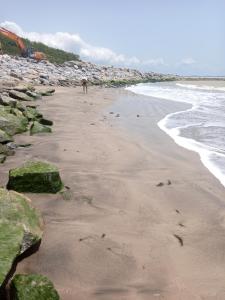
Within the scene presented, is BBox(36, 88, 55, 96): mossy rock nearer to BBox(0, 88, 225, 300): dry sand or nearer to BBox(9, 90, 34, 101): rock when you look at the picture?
BBox(9, 90, 34, 101): rock

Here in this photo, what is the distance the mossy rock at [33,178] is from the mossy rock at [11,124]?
13.9 feet

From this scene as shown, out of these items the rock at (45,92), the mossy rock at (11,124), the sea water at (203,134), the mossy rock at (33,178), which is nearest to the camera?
the mossy rock at (33,178)

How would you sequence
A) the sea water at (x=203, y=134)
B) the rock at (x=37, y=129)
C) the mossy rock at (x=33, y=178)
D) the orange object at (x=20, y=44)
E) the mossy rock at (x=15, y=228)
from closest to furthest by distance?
the mossy rock at (x=15, y=228) → the mossy rock at (x=33, y=178) → the sea water at (x=203, y=134) → the rock at (x=37, y=129) → the orange object at (x=20, y=44)

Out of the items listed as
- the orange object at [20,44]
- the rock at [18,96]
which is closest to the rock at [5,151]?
the rock at [18,96]

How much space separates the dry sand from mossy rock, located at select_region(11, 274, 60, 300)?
0.31 meters

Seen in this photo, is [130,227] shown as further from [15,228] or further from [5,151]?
[5,151]

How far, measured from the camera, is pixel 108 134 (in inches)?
412

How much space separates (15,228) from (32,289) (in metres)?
0.72

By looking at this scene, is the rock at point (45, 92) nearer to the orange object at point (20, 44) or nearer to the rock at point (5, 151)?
the rock at point (5, 151)

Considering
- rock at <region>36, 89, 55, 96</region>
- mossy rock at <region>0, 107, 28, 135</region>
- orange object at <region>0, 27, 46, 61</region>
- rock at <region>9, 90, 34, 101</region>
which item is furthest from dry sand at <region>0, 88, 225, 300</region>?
orange object at <region>0, 27, 46, 61</region>

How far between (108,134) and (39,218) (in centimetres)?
624

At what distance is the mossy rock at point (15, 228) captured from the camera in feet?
10.8

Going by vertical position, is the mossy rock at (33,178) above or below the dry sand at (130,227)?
above

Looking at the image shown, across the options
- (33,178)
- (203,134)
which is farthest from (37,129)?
(33,178)
